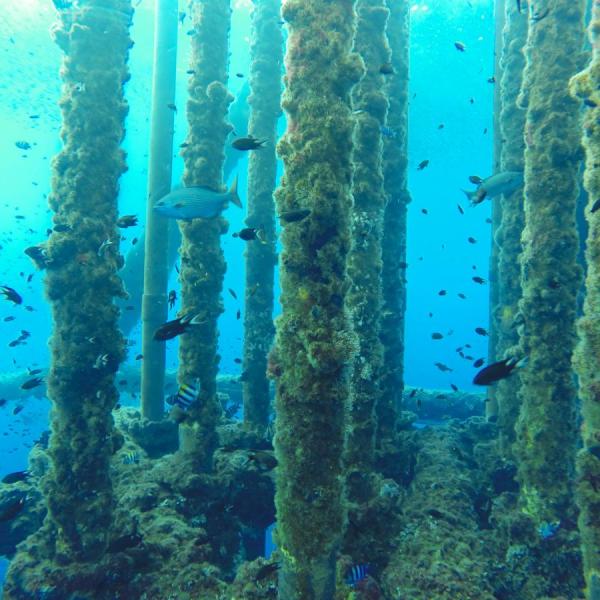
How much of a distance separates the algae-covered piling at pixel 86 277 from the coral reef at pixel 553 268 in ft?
19.7

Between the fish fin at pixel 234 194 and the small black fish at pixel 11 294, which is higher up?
the fish fin at pixel 234 194

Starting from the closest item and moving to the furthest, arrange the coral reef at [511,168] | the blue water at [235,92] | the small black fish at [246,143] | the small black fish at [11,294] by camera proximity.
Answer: the small black fish at [246,143]
the small black fish at [11,294]
the coral reef at [511,168]
the blue water at [235,92]

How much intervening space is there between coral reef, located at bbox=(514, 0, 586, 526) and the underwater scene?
3 centimetres

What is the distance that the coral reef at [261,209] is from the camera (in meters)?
9.88

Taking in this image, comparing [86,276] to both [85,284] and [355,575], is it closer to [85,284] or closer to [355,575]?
[85,284]

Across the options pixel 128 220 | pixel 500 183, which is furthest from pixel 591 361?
pixel 128 220

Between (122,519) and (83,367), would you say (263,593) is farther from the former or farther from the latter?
(83,367)

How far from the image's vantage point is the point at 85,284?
545 centimetres

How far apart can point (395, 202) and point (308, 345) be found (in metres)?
6.51

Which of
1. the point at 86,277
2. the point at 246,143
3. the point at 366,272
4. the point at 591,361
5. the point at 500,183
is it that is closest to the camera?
the point at 591,361

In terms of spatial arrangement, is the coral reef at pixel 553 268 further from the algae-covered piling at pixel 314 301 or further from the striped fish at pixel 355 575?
the algae-covered piling at pixel 314 301

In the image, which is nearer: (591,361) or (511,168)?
(591,361)

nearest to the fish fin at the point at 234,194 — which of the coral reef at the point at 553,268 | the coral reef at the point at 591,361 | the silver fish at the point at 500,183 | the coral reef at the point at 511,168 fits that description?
the silver fish at the point at 500,183

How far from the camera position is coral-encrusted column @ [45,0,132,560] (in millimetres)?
5273
